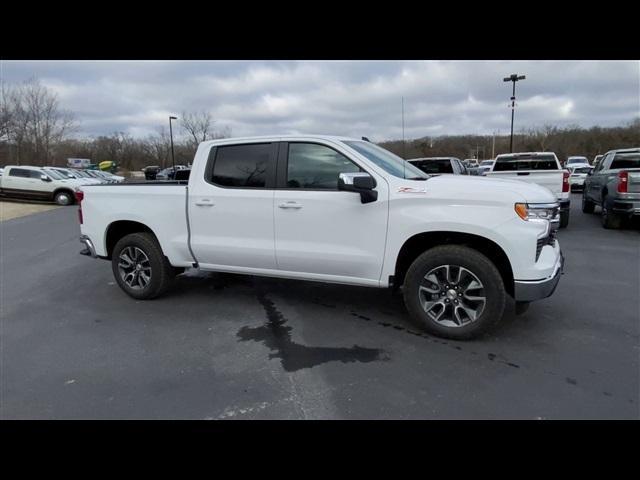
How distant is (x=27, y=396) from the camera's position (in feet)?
9.75

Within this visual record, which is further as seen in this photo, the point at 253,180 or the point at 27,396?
the point at 253,180

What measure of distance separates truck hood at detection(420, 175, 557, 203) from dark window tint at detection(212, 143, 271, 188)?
1.73 m

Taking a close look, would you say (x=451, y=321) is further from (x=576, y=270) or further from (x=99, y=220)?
(x=99, y=220)

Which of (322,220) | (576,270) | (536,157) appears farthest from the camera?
(536,157)

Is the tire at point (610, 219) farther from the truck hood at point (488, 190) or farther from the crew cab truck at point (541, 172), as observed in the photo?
the truck hood at point (488, 190)

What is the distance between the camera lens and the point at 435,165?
12664 mm

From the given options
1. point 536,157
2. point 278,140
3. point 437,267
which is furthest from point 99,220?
point 536,157

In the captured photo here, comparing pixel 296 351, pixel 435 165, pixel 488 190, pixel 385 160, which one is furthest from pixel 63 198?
pixel 488 190

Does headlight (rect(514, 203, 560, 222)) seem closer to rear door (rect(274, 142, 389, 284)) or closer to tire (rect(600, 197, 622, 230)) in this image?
rear door (rect(274, 142, 389, 284))

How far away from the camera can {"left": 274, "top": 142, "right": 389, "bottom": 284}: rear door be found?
3.84 meters

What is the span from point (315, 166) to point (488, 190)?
5.48ft

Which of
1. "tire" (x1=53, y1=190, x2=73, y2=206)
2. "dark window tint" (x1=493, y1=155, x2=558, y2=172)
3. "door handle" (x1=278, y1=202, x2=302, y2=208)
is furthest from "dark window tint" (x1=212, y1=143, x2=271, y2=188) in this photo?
"tire" (x1=53, y1=190, x2=73, y2=206)

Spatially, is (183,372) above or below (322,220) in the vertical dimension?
below
